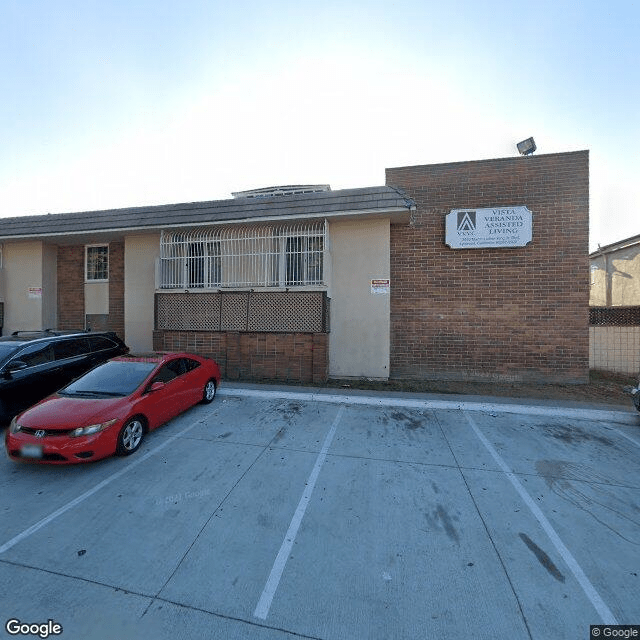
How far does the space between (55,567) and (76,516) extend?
696 mm

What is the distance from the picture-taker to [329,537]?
9.22ft

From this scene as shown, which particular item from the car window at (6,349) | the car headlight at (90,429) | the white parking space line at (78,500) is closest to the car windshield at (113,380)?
the car headlight at (90,429)

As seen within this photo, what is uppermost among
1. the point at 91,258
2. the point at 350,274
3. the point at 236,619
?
the point at 91,258

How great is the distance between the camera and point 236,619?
2.07 meters

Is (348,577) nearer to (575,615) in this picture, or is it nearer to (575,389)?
(575,615)

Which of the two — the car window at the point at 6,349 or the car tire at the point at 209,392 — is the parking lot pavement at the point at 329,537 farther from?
the car window at the point at 6,349

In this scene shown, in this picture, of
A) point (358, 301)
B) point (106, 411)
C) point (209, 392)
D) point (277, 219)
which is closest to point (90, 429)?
point (106, 411)

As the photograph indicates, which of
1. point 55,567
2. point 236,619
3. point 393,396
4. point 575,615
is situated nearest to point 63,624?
point 55,567

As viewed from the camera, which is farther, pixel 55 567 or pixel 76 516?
pixel 76 516

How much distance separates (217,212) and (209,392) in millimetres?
4956

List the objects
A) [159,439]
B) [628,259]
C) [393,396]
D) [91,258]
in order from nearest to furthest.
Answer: [159,439] < [393,396] < [91,258] < [628,259]

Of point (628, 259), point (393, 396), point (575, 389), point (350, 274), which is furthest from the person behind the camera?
point (628, 259)

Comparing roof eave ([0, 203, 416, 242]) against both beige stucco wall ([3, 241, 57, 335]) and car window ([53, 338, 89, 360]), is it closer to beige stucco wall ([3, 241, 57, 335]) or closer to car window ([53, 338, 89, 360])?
beige stucco wall ([3, 241, 57, 335])

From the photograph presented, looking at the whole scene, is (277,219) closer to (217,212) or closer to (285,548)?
(217,212)
